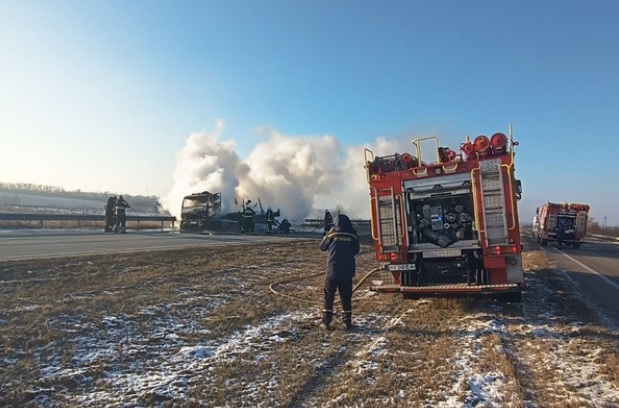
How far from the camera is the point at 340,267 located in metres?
6.79

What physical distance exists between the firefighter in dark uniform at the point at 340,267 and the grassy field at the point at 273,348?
0.29 metres

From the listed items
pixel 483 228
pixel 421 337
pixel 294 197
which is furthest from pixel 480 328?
pixel 294 197

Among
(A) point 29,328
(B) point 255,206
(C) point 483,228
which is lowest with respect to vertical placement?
(A) point 29,328

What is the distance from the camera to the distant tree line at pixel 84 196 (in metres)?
63.7

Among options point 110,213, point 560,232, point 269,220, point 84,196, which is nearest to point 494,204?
point 110,213

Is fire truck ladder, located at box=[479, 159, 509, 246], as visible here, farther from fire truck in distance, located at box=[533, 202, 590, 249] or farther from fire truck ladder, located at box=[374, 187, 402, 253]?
fire truck in distance, located at box=[533, 202, 590, 249]

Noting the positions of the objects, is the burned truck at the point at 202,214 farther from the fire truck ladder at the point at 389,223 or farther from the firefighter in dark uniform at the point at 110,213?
the fire truck ladder at the point at 389,223

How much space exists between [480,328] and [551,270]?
368 inches

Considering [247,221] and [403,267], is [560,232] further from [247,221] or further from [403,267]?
[403,267]

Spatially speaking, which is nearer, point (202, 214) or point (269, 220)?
point (202, 214)

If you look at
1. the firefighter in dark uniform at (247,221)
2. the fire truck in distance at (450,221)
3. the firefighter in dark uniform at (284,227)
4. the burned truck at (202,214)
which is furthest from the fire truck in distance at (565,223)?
the fire truck in distance at (450,221)

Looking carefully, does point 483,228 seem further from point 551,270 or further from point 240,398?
point 551,270

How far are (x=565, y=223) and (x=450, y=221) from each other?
916 inches

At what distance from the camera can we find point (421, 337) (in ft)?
20.0
